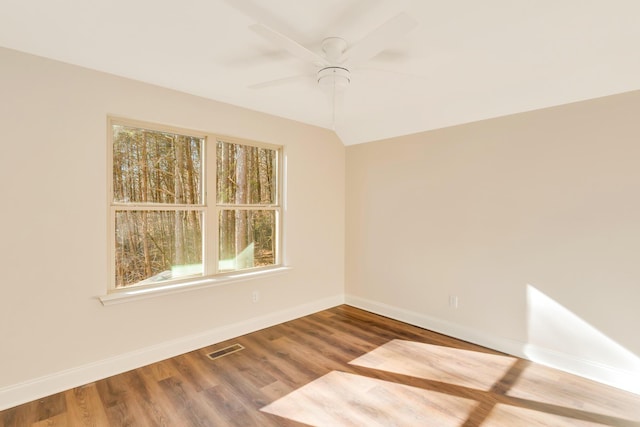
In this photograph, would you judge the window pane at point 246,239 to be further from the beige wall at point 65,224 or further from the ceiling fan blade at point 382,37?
the ceiling fan blade at point 382,37

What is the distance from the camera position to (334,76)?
2068 mm

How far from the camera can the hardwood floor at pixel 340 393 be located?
6.48 ft

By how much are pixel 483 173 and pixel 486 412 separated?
79.6 inches

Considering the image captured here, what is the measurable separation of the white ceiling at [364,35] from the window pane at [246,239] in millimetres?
1215

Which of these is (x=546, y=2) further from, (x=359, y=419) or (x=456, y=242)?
(x=359, y=419)

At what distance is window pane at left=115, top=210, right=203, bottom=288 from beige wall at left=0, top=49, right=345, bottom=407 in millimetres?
191

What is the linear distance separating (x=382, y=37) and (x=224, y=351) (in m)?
2.79

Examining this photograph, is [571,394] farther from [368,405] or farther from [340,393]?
[340,393]

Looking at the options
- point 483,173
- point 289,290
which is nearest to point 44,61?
point 289,290

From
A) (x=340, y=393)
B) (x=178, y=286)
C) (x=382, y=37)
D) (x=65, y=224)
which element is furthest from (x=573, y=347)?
(x=65, y=224)

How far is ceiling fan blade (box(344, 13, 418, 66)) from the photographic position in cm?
139

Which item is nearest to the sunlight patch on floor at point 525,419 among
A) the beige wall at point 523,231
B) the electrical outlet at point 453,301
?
the beige wall at point 523,231

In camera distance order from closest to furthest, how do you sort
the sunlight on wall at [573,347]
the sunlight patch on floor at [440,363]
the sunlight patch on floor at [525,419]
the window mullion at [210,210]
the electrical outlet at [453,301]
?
the sunlight patch on floor at [525,419], the sunlight on wall at [573,347], the sunlight patch on floor at [440,363], the window mullion at [210,210], the electrical outlet at [453,301]

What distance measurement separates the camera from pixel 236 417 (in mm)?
1995
